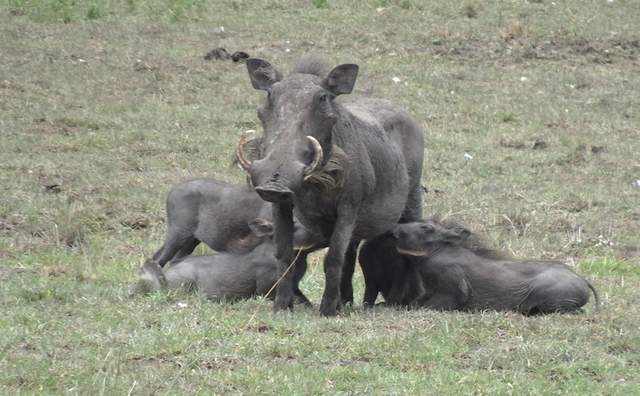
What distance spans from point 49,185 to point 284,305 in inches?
175

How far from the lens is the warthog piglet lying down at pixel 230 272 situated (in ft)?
25.9

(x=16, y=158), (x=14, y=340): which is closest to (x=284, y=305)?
(x=14, y=340)

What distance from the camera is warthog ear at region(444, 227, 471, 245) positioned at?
319 inches

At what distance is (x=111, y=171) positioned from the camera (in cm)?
1218

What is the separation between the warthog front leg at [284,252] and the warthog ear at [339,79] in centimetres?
68

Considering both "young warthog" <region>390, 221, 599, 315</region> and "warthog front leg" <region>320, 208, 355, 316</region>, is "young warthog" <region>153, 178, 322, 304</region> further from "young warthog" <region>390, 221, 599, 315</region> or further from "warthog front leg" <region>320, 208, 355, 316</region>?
"warthog front leg" <region>320, 208, 355, 316</region>

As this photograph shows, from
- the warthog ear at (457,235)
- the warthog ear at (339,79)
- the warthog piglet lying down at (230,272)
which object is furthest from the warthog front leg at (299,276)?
the warthog ear at (339,79)

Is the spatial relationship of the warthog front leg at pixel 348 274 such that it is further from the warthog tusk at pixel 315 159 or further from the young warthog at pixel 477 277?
the warthog tusk at pixel 315 159

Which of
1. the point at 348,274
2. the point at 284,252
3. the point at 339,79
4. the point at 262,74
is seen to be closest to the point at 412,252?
the point at 348,274

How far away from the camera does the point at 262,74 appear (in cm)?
749

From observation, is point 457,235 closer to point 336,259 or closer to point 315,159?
point 336,259

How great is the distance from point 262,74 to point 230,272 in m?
1.24

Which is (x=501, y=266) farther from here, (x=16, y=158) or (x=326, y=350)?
(x=16, y=158)

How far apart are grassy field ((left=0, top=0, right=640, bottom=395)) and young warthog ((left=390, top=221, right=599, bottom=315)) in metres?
0.25
